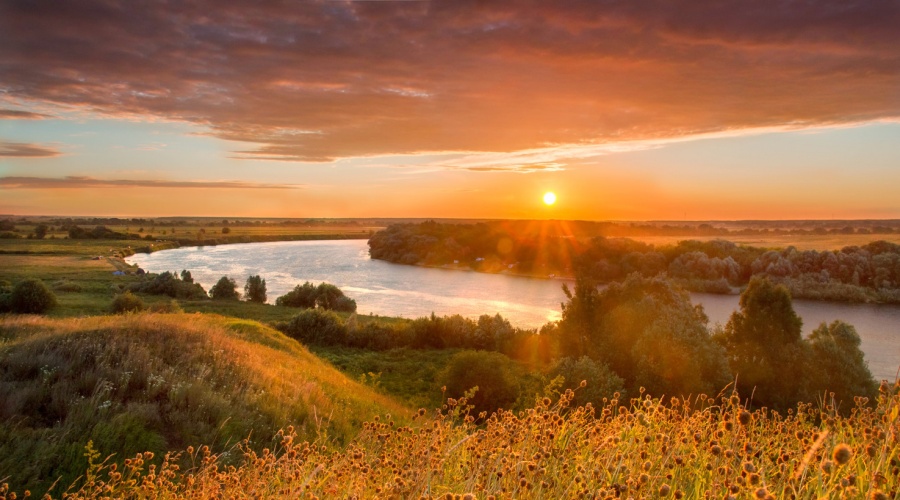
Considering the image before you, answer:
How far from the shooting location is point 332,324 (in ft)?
99.1

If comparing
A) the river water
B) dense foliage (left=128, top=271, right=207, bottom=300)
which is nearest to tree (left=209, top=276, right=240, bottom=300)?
dense foliage (left=128, top=271, right=207, bottom=300)

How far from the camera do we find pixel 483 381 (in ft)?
63.0

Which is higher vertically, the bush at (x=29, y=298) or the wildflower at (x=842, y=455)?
the wildflower at (x=842, y=455)

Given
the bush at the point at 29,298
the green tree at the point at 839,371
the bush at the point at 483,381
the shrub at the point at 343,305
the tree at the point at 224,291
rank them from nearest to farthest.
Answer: the bush at the point at 483,381, the green tree at the point at 839,371, the bush at the point at 29,298, the shrub at the point at 343,305, the tree at the point at 224,291

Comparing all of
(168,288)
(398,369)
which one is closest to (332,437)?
(398,369)

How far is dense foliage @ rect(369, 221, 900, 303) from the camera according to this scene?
42562 millimetres

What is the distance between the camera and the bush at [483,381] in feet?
63.0

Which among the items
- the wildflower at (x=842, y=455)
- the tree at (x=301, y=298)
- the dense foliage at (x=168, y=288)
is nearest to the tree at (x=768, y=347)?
the wildflower at (x=842, y=455)

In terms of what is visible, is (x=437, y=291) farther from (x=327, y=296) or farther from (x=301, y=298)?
(x=301, y=298)

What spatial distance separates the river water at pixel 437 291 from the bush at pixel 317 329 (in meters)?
14.9

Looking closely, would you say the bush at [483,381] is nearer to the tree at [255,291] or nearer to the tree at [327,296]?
the tree at [327,296]

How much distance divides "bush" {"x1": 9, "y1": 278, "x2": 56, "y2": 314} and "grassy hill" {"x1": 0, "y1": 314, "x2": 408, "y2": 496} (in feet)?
61.2

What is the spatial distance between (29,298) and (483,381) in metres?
26.2

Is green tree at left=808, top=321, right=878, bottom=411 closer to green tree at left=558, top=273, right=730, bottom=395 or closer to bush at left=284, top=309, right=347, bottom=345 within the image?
green tree at left=558, top=273, right=730, bottom=395
